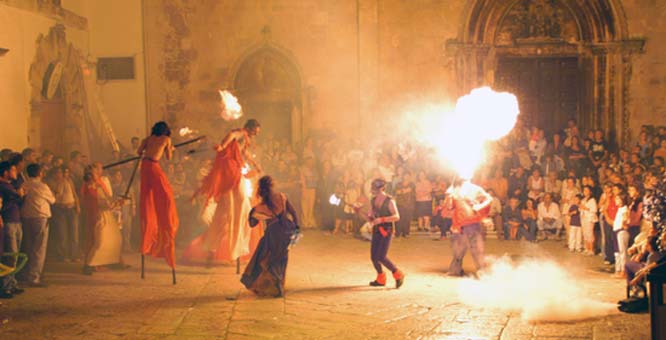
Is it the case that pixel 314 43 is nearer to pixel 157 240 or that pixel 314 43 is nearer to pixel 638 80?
pixel 638 80

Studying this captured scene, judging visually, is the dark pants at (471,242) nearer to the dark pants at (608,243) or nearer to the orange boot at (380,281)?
the orange boot at (380,281)

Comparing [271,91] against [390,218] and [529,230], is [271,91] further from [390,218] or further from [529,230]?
[390,218]

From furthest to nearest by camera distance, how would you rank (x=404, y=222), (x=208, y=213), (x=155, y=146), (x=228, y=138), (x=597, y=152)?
(x=597, y=152), (x=404, y=222), (x=208, y=213), (x=228, y=138), (x=155, y=146)

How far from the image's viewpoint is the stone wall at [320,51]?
18203 millimetres

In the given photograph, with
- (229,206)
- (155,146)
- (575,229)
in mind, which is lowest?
(575,229)

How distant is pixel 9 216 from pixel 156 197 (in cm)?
191

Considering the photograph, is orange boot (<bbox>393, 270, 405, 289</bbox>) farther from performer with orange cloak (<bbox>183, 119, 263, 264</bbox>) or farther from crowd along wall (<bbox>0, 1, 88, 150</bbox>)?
crowd along wall (<bbox>0, 1, 88, 150</bbox>)

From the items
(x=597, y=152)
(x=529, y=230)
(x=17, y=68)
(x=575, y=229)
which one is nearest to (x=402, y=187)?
(x=529, y=230)

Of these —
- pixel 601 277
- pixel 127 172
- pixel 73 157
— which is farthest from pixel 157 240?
pixel 601 277

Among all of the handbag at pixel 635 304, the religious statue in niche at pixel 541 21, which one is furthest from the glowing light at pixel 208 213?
the religious statue in niche at pixel 541 21

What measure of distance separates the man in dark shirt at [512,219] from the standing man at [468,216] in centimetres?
337

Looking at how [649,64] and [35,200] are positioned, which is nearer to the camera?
[35,200]

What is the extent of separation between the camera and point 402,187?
606 inches

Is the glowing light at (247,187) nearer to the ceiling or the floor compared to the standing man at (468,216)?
nearer to the ceiling
